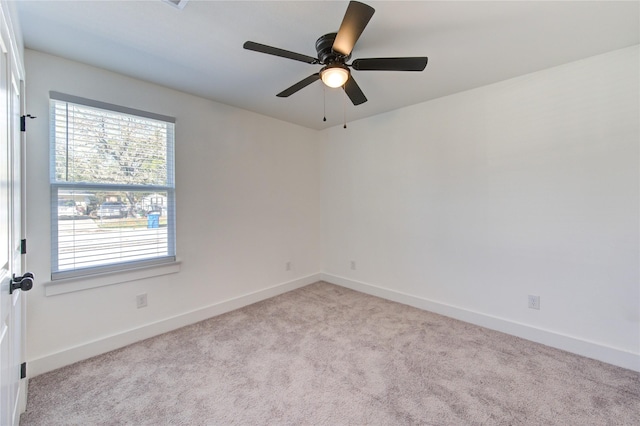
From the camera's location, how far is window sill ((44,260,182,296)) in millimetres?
2080

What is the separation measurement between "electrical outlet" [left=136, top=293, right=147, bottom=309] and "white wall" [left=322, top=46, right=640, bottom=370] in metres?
2.63

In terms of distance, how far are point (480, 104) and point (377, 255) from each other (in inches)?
82.4

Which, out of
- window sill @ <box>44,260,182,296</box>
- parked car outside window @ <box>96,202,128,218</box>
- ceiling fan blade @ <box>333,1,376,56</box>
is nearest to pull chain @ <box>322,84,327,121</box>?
ceiling fan blade @ <box>333,1,376,56</box>

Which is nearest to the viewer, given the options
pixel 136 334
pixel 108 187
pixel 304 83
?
pixel 304 83

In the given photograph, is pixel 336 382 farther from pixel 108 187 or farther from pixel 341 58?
pixel 108 187

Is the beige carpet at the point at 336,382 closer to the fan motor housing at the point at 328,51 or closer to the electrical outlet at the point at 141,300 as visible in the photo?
the electrical outlet at the point at 141,300

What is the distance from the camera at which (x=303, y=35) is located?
5.98ft

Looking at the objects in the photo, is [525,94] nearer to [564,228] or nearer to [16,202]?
[564,228]

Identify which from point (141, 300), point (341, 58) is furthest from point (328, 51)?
point (141, 300)

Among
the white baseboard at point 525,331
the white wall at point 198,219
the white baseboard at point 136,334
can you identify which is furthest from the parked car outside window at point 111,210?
the white baseboard at point 525,331

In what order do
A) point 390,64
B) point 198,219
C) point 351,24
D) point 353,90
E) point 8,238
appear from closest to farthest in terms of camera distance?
1. point 8,238
2. point 351,24
3. point 390,64
4. point 353,90
5. point 198,219

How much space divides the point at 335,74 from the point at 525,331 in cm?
281

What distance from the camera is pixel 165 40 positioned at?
188cm

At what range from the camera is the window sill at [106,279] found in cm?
208
